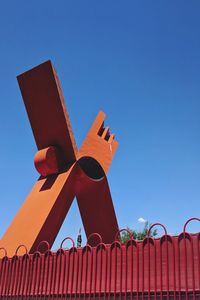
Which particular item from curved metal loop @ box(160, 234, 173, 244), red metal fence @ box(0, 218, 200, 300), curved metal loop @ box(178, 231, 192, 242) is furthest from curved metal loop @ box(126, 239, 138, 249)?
curved metal loop @ box(178, 231, 192, 242)

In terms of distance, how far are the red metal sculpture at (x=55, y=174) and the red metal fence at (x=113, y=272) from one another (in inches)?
66.7

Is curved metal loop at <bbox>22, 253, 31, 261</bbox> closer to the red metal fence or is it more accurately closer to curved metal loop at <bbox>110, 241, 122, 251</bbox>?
the red metal fence

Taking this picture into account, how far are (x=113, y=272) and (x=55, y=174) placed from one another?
660 cm

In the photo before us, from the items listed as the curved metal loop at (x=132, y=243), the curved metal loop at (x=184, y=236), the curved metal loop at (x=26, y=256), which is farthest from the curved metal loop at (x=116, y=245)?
the curved metal loop at (x=26, y=256)

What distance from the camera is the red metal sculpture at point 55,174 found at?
540 inches

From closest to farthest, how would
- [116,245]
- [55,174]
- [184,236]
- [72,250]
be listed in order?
[184,236], [116,245], [72,250], [55,174]

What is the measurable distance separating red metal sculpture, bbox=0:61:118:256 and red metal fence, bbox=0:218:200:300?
1695mm

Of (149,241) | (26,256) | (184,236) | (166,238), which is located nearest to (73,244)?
(26,256)

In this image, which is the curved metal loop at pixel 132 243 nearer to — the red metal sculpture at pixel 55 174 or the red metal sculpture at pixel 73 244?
the red metal sculpture at pixel 73 244

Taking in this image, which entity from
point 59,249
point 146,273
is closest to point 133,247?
point 146,273

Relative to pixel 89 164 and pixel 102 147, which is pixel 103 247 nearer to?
pixel 89 164

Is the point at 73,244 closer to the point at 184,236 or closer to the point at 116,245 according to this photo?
the point at 116,245

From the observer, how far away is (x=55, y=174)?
50.2ft

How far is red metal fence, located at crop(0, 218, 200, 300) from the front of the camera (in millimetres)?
8086
